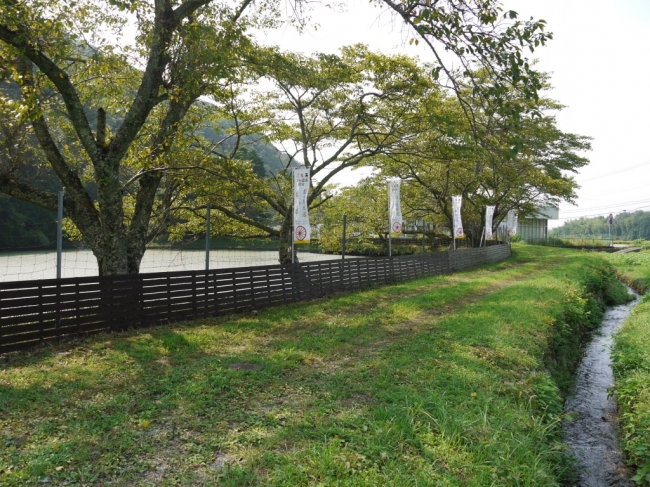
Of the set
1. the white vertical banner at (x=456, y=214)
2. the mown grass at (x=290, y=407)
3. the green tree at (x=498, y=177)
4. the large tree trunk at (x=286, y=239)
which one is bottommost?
the mown grass at (x=290, y=407)

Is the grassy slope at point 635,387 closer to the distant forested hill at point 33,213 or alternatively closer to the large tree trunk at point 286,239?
the large tree trunk at point 286,239

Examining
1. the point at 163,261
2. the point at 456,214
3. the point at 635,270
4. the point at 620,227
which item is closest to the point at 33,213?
the point at 163,261

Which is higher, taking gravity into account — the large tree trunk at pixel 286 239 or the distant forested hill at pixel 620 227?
the distant forested hill at pixel 620 227

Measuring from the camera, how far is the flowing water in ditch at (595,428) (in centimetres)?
440

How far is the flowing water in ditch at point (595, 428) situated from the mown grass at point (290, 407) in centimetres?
40

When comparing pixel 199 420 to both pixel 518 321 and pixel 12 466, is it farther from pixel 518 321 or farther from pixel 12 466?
pixel 518 321

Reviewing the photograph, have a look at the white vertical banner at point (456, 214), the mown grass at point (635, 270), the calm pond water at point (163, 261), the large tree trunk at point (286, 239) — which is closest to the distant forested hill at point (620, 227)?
the mown grass at point (635, 270)

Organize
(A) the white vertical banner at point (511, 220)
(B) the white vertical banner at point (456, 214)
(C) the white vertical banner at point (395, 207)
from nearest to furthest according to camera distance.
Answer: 1. (C) the white vertical banner at point (395, 207)
2. (B) the white vertical banner at point (456, 214)
3. (A) the white vertical banner at point (511, 220)

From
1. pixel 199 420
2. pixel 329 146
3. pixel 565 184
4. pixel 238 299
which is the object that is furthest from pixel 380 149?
pixel 565 184

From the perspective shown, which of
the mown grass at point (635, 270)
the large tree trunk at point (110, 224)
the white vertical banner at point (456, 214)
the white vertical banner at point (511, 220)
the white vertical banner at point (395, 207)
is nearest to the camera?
the large tree trunk at point (110, 224)

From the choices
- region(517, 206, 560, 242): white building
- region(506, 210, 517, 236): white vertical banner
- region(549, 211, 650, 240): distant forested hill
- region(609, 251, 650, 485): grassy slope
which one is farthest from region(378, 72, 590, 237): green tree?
region(549, 211, 650, 240): distant forested hill

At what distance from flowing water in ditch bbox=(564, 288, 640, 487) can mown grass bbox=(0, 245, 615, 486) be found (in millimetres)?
401

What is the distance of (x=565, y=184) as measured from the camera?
77.7 feet

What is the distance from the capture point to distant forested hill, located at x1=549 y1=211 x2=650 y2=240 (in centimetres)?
10109
